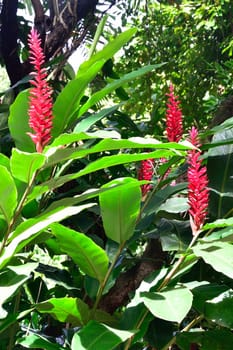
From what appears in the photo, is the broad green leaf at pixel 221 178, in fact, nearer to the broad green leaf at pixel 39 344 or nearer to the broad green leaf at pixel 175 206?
the broad green leaf at pixel 175 206

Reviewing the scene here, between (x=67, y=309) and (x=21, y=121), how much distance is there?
30cm

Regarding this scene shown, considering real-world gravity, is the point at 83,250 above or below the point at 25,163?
below

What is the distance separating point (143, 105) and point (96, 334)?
7.45 ft

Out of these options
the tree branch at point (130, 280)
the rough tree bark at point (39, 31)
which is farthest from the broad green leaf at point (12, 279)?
the rough tree bark at point (39, 31)

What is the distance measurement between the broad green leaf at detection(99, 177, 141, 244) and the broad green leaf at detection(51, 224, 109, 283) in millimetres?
40

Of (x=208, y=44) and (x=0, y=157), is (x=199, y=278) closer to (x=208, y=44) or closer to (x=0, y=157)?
(x=0, y=157)

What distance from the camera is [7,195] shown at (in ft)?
2.07

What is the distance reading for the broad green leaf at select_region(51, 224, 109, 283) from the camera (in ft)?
2.31

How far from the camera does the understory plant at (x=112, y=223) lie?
618 mm

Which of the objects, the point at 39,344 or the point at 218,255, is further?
the point at 39,344

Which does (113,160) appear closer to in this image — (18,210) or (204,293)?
(18,210)

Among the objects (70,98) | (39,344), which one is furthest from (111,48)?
(39,344)

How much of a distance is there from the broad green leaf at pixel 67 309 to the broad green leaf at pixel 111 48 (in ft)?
1.16

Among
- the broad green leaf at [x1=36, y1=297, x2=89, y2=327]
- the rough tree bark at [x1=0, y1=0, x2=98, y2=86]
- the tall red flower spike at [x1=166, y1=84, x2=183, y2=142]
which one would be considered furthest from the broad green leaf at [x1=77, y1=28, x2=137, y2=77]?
the rough tree bark at [x1=0, y1=0, x2=98, y2=86]
